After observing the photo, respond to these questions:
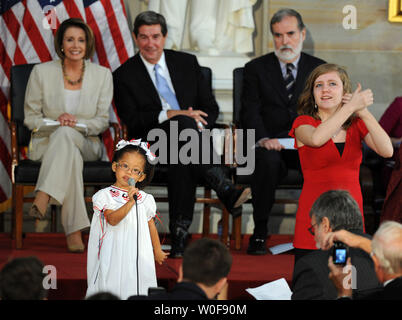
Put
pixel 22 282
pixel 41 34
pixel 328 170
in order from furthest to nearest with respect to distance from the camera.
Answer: pixel 41 34 < pixel 328 170 < pixel 22 282

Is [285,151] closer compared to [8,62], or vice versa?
[285,151]

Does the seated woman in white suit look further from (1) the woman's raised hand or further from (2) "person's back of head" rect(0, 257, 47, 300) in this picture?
(2) "person's back of head" rect(0, 257, 47, 300)

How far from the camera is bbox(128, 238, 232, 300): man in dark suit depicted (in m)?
2.10

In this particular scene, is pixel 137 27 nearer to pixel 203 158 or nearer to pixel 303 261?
pixel 203 158

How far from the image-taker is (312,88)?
3.78m

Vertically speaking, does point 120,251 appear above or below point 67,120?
below

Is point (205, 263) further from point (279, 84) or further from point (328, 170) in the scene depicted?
point (279, 84)

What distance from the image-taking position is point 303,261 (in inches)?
104

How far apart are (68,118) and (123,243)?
2076 mm

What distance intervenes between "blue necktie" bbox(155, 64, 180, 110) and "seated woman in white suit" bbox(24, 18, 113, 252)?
0.36 meters

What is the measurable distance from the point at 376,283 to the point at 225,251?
2.41 feet

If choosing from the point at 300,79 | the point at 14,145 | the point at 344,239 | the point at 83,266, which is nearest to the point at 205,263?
the point at 344,239

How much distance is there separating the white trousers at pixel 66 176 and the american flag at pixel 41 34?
104 centimetres
